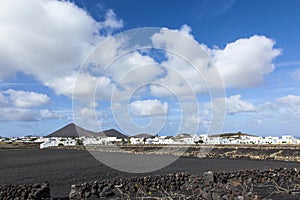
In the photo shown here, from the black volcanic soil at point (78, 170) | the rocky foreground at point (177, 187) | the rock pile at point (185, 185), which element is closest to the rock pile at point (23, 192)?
the rocky foreground at point (177, 187)

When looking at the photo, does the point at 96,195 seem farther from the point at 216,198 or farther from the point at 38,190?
the point at 216,198

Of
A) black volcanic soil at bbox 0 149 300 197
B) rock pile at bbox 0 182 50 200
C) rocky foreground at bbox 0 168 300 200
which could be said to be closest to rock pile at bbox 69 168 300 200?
rocky foreground at bbox 0 168 300 200

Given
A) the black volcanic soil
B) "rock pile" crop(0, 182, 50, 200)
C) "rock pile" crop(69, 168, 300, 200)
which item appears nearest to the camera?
"rock pile" crop(0, 182, 50, 200)

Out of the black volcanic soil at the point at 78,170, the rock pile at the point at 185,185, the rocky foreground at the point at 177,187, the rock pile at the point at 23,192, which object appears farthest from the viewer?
the black volcanic soil at the point at 78,170

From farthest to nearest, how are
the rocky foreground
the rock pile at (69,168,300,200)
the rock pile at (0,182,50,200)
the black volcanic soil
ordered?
Answer: 1. the black volcanic soil
2. the rock pile at (69,168,300,200)
3. the rocky foreground
4. the rock pile at (0,182,50,200)

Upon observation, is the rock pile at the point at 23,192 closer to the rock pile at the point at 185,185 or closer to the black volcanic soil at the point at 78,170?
the rock pile at the point at 185,185

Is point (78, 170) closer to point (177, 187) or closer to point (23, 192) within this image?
point (177, 187)

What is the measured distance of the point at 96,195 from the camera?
12461 millimetres

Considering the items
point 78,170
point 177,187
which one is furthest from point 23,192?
point 78,170

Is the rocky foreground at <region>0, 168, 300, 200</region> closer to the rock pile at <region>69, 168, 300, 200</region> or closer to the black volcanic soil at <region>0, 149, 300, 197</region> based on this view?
the rock pile at <region>69, 168, 300, 200</region>

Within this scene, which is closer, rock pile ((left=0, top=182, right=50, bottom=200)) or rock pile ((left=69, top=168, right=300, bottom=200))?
rock pile ((left=0, top=182, right=50, bottom=200))

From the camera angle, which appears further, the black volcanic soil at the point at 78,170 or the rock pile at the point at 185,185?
the black volcanic soil at the point at 78,170

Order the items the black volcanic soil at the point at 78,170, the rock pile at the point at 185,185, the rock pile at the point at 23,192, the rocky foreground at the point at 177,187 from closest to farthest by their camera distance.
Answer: the rock pile at the point at 23,192
the rocky foreground at the point at 177,187
the rock pile at the point at 185,185
the black volcanic soil at the point at 78,170

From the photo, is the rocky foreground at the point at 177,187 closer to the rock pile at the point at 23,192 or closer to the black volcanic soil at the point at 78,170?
the rock pile at the point at 23,192
